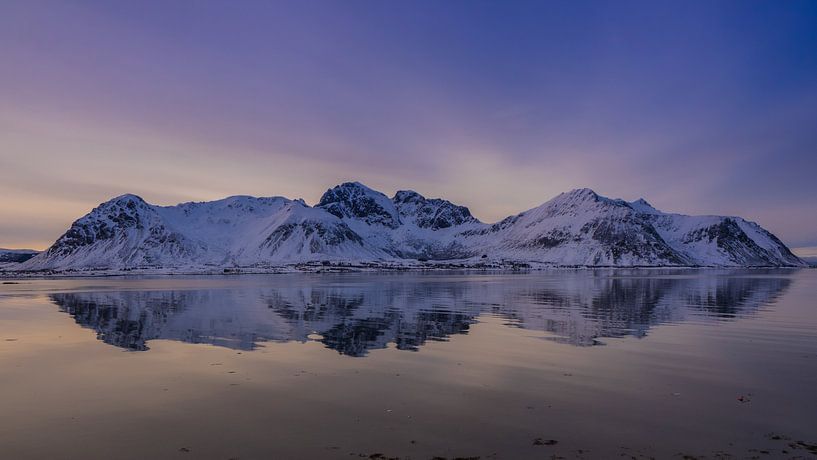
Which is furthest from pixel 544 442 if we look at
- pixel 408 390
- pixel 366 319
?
pixel 366 319

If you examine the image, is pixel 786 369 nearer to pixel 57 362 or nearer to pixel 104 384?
pixel 104 384

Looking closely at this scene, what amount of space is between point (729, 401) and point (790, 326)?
80.1 feet

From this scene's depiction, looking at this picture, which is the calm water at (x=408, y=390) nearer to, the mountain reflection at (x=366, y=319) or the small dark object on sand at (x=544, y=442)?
the small dark object on sand at (x=544, y=442)

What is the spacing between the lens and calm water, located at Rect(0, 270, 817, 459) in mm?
12914

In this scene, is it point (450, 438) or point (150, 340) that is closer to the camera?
point (450, 438)

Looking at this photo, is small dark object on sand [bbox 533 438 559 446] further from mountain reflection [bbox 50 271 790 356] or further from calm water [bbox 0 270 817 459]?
mountain reflection [bbox 50 271 790 356]

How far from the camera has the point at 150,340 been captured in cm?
3053

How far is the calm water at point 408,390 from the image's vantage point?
→ 12.9m

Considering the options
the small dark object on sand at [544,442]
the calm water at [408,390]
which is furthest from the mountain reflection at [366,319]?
the small dark object on sand at [544,442]

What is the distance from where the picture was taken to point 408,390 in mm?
18391

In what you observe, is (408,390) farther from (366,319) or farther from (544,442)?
(366,319)

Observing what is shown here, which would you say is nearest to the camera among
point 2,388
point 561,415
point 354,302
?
point 561,415

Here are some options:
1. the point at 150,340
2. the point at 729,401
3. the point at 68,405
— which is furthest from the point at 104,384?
the point at 729,401

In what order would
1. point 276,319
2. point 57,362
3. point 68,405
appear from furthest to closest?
point 276,319
point 57,362
point 68,405
